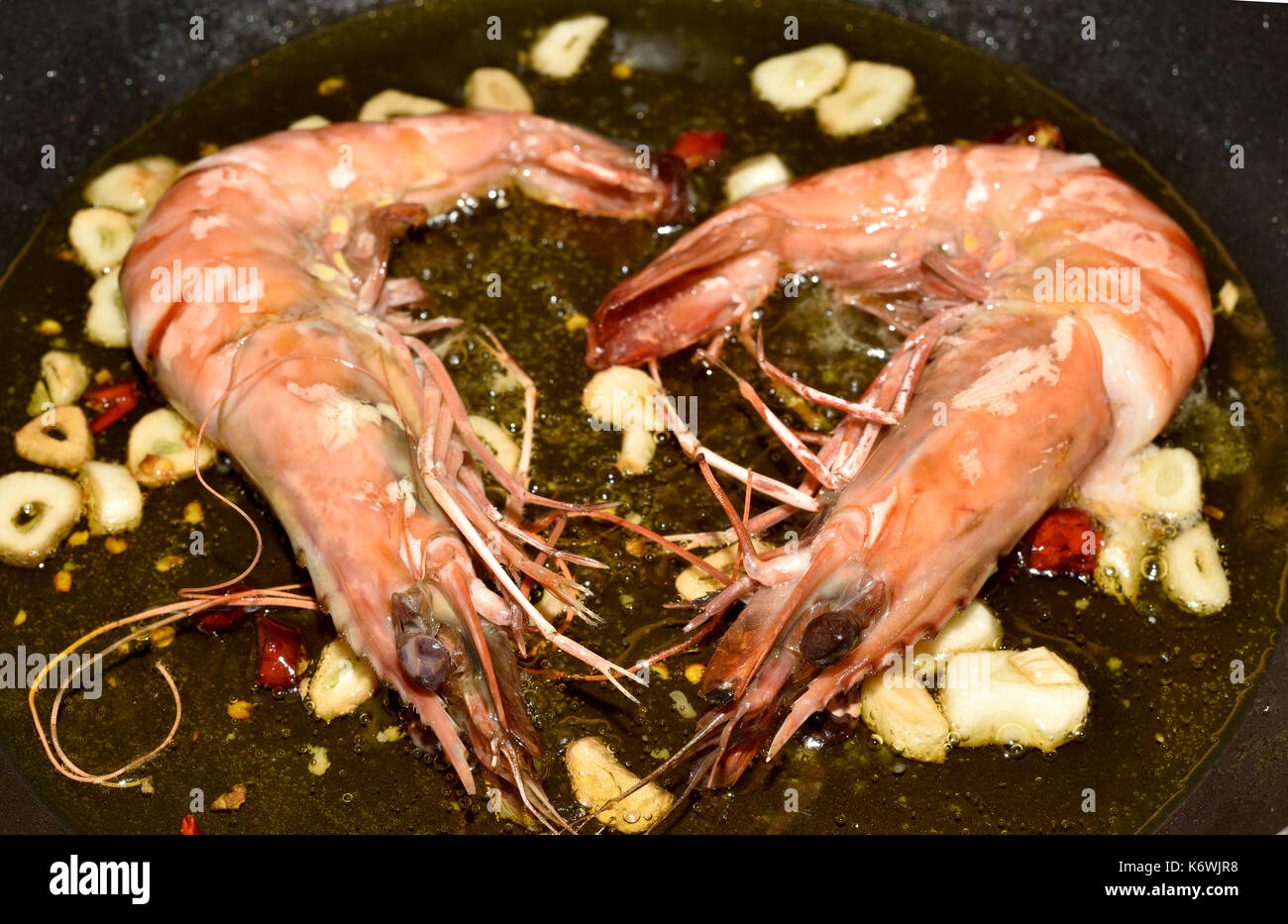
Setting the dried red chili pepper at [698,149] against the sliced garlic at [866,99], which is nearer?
the dried red chili pepper at [698,149]

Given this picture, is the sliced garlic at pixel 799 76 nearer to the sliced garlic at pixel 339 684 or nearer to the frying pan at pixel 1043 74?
the frying pan at pixel 1043 74

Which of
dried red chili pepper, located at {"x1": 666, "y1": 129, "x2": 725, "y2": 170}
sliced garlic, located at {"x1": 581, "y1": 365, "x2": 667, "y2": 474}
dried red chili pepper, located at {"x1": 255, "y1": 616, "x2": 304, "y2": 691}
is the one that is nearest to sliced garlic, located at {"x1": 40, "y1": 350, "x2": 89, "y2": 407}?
dried red chili pepper, located at {"x1": 255, "y1": 616, "x2": 304, "y2": 691}

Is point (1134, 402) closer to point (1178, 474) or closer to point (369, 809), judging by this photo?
point (1178, 474)

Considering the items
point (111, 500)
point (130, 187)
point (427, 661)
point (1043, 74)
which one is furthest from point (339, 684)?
point (1043, 74)

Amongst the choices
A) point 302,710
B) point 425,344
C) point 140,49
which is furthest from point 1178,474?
point 140,49

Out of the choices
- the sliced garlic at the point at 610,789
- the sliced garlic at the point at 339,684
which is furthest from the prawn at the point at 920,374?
the sliced garlic at the point at 339,684

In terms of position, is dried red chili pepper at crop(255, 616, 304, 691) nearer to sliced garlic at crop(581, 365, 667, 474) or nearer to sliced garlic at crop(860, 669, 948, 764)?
sliced garlic at crop(581, 365, 667, 474)

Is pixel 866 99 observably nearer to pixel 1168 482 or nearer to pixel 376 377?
pixel 1168 482
